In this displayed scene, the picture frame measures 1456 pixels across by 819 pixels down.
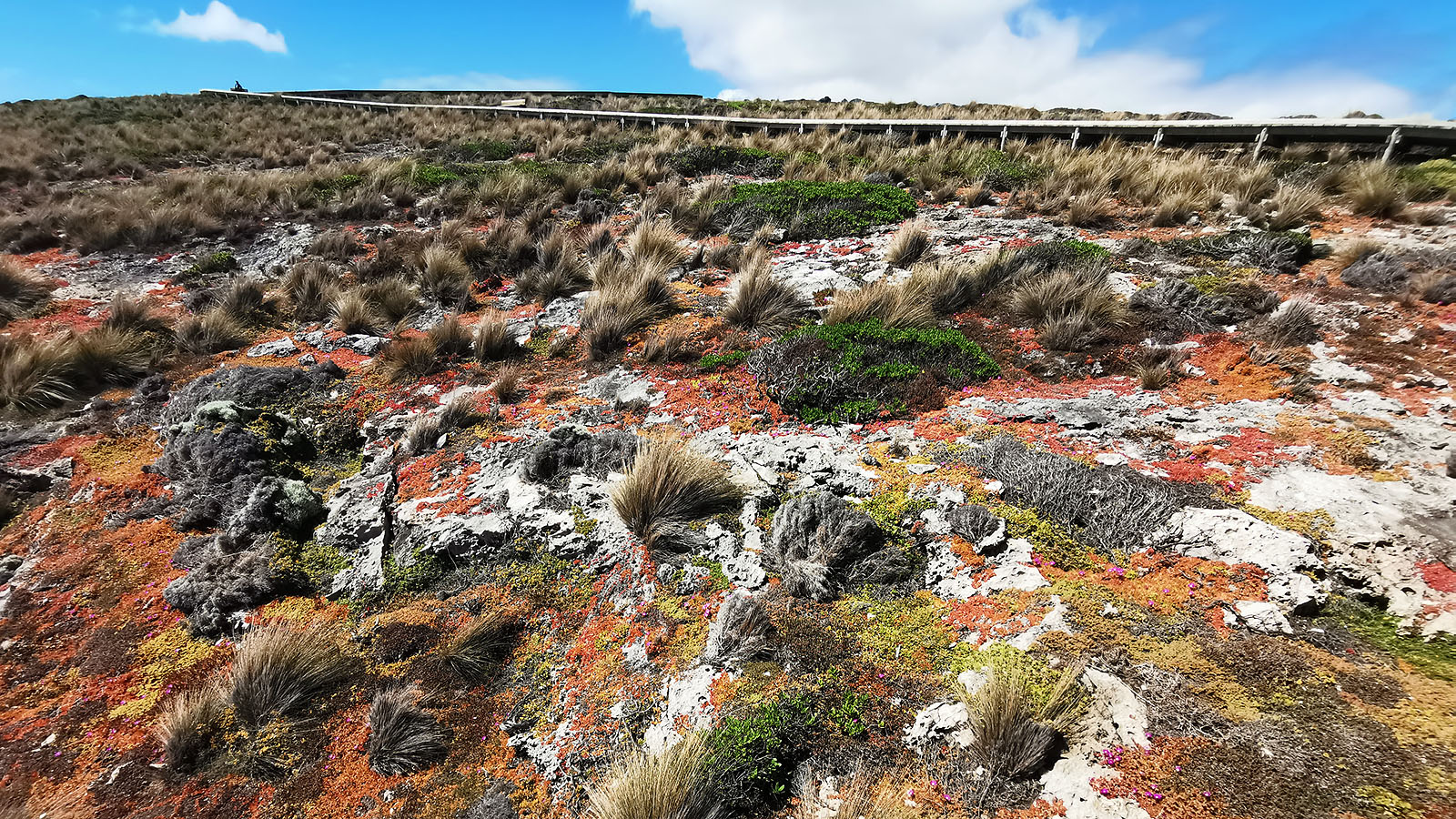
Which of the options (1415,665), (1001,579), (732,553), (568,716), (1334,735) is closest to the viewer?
(1334,735)

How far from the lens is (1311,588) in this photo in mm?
2797

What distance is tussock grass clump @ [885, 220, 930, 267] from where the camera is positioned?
8133 mm

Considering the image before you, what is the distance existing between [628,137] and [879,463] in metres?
18.8

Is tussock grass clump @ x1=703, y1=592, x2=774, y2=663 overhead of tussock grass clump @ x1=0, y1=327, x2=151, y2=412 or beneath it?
beneath

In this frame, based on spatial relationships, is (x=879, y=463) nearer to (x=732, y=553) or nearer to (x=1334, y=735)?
(x=732, y=553)

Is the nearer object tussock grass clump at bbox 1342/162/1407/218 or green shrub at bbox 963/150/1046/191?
tussock grass clump at bbox 1342/162/1407/218

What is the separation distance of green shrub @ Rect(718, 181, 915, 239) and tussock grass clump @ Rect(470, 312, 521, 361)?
16.3 feet

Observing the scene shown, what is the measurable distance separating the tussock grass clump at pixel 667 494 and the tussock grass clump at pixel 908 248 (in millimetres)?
5298

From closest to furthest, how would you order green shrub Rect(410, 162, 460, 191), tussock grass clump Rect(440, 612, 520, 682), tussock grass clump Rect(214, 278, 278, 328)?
tussock grass clump Rect(440, 612, 520, 682)
tussock grass clump Rect(214, 278, 278, 328)
green shrub Rect(410, 162, 460, 191)

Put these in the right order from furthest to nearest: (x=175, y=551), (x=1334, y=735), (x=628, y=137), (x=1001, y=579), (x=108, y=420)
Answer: (x=628, y=137) → (x=108, y=420) → (x=175, y=551) → (x=1001, y=579) → (x=1334, y=735)

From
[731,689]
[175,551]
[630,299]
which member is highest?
[630,299]

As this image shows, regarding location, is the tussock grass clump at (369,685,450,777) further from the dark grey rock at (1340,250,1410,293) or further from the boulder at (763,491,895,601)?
the dark grey rock at (1340,250,1410,293)

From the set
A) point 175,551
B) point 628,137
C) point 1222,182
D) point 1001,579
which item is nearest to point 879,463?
point 1001,579

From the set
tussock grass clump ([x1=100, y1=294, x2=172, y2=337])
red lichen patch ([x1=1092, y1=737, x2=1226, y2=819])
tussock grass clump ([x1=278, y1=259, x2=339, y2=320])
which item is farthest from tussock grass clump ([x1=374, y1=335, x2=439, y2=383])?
red lichen patch ([x1=1092, y1=737, x2=1226, y2=819])
